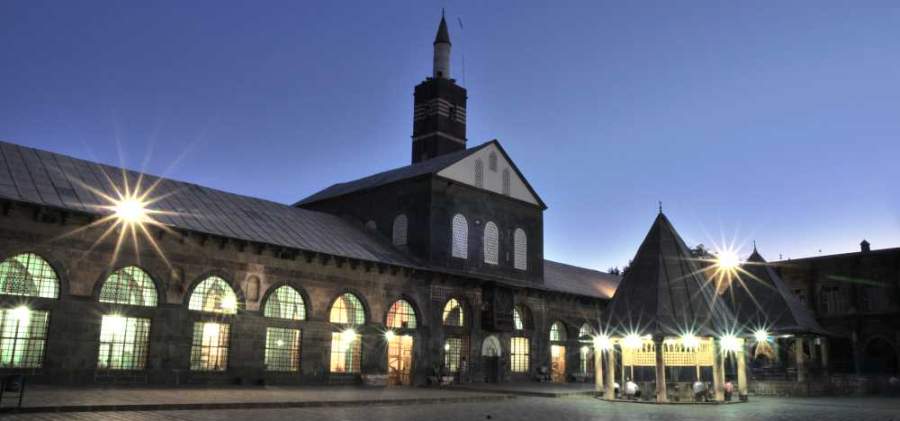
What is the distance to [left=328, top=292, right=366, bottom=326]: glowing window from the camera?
33.6 meters

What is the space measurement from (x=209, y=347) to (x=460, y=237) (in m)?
16.1

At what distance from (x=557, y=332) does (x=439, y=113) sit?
16278 mm

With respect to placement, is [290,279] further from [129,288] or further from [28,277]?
→ [28,277]

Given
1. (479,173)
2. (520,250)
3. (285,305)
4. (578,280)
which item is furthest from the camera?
(578,280)

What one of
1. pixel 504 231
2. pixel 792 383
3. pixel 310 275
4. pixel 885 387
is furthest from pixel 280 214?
pixel 885 387

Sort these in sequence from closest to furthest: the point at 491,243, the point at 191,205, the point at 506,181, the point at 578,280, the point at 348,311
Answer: the point at 191,205 < the point at 348,311 < the point at 491,243 < the point at 506,181 < the point at 578,280

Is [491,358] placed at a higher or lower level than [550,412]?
higher

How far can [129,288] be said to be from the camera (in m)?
27.2

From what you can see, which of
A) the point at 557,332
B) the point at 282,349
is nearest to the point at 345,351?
the point at 282,349

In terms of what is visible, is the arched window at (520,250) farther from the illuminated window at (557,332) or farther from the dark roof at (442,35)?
the dark roof at (442,35)

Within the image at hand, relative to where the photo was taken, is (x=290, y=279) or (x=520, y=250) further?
(x=520, y=250)

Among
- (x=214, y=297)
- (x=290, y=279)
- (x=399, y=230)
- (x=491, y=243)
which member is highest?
(x=399, y=230)

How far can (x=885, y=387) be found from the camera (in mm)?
36594

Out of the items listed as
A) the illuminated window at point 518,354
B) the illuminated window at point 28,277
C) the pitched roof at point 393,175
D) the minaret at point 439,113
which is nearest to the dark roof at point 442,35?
the minaret at point 439,113
